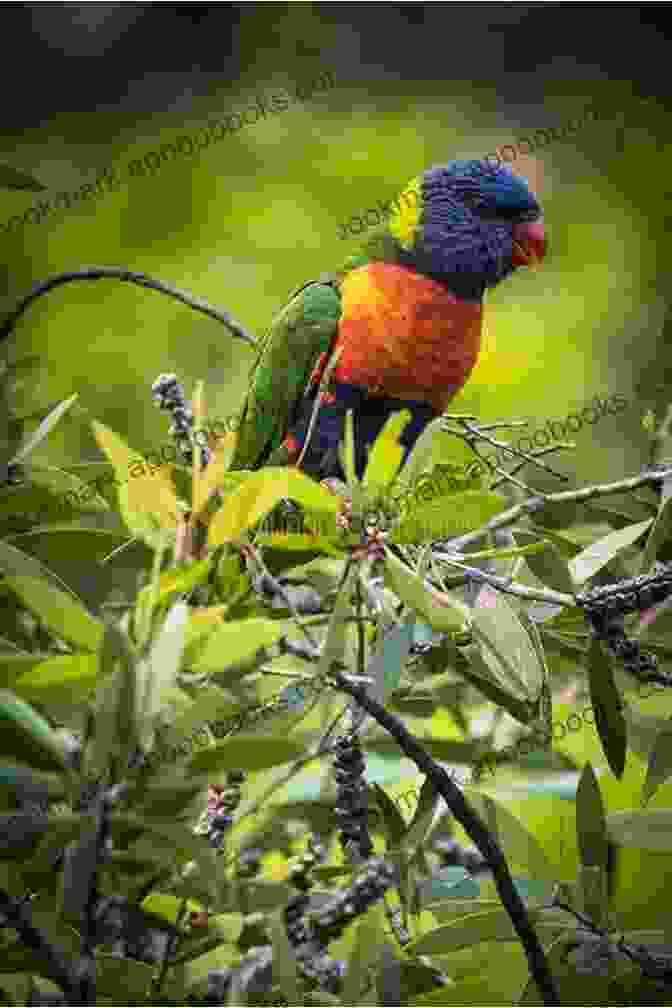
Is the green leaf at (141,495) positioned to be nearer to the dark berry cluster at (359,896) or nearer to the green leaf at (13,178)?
the dark berry cluster at (359,896)

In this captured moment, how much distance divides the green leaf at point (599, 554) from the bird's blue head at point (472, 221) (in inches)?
43.1

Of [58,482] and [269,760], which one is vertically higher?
[58,482]

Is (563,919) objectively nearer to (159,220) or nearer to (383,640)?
(383,640)

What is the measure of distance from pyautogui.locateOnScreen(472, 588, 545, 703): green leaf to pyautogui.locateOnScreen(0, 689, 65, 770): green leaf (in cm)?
33

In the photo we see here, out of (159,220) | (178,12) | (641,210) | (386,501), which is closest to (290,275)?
(159,220)

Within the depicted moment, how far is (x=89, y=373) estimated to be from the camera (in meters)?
2.14

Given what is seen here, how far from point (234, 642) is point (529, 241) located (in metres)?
1.54

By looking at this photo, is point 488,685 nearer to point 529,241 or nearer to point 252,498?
point 252,498

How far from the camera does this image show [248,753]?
0.56m

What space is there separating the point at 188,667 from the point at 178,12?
11.0 feet

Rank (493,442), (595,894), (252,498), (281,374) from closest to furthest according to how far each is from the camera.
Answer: (252,498)
(595,894)
(493,442)
(281,374)

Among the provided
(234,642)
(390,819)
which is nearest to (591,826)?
(390,819)

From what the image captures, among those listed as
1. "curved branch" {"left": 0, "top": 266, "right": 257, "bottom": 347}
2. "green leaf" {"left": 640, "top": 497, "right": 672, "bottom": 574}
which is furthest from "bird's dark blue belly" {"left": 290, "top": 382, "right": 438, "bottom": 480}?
"green leaf" {"left": 640, "top": 497, "right": 672, "bottom": 574}

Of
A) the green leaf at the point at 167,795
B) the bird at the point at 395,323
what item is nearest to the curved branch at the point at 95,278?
the bird at the point at 395,323
